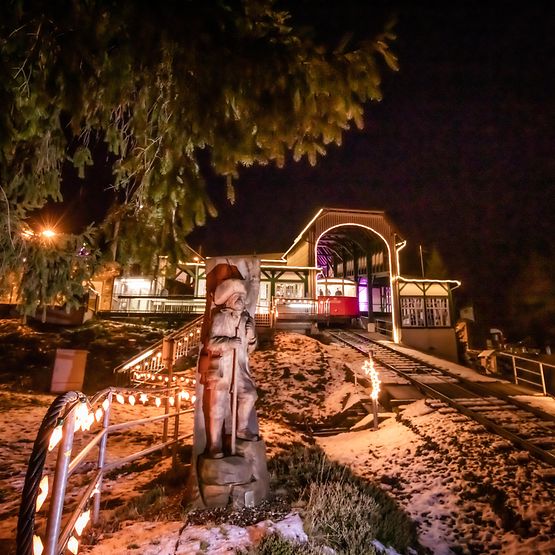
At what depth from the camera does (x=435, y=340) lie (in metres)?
25.1

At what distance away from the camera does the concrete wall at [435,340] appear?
2478cm

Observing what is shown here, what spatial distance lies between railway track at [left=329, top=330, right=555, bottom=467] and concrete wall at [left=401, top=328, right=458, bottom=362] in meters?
8.69

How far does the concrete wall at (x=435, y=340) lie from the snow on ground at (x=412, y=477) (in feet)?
46.7

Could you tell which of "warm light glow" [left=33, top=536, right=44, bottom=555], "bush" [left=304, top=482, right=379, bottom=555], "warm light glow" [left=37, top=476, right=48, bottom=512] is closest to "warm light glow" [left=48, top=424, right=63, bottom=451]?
"warm light glow" [left=37, top=476, right=48, bottom=512]

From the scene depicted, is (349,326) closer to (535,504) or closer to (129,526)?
(535,504)

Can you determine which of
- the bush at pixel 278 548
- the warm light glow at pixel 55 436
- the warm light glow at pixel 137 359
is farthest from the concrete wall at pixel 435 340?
the warm light glow at pixel 55 436

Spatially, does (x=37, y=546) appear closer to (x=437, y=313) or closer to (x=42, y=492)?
(x=42, y=492)

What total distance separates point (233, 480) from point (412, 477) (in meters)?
4.48

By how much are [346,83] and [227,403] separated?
418 centimetres

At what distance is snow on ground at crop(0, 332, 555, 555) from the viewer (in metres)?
3.73

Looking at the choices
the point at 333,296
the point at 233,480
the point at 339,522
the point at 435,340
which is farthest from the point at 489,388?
the point at 333,296

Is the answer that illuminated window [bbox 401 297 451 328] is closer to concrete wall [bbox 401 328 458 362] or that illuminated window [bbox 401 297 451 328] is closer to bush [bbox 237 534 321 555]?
concrete wall [bbox 401 328 458 362]

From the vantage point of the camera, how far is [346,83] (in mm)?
3477

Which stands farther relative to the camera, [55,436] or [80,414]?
[80,414]
